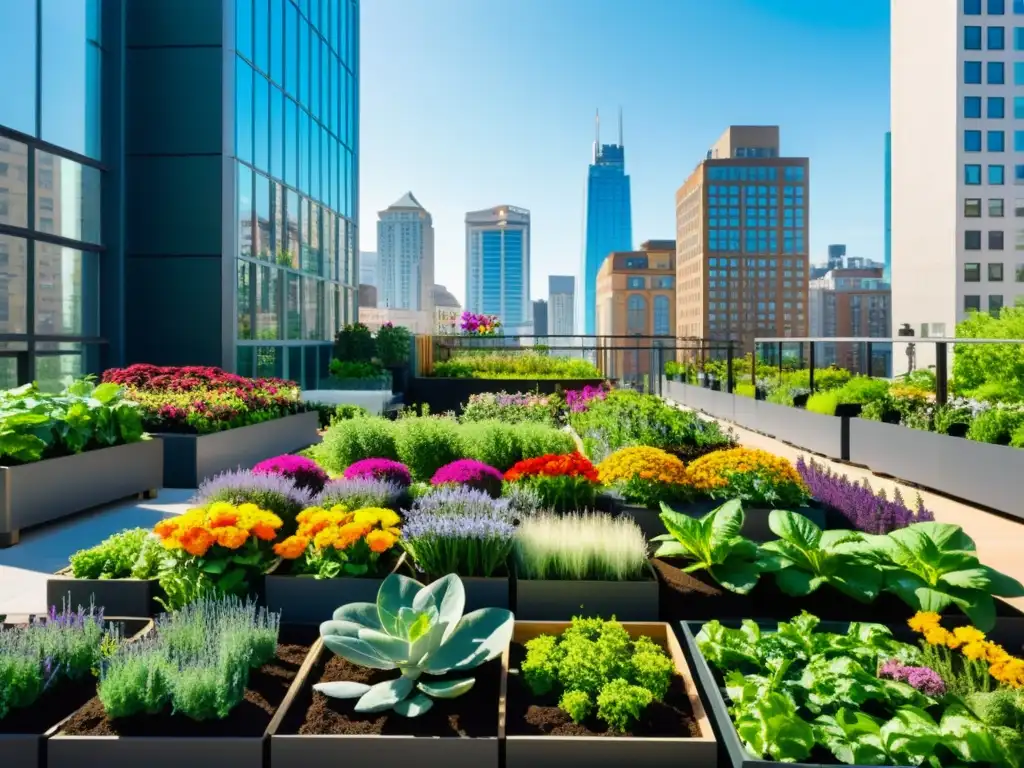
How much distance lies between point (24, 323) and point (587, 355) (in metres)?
12.3

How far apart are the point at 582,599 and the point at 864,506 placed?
2184 mm

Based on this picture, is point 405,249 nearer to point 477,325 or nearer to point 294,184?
point 477,325

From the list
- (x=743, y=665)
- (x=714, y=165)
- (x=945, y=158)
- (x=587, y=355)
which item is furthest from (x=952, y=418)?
(x=714, y=165)

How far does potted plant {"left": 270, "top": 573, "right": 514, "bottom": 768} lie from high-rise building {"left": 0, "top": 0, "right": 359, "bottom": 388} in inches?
369

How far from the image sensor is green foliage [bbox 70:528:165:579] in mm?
4078

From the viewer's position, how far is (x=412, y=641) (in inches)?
113

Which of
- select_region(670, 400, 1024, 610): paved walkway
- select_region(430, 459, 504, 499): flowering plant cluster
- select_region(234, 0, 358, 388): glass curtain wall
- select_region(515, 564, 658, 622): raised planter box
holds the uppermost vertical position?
select_region(234, 0, 358, 388): glass curtain wall

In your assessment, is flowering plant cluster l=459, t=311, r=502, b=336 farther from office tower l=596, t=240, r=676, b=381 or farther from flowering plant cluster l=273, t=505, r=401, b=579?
office tower l=596, t=240, r=676, b=381

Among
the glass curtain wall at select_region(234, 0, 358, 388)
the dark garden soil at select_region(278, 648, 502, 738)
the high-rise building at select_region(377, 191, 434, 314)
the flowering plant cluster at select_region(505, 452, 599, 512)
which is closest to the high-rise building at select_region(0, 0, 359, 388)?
the glass curtain wall at select_region(234, 0, 358, 388)

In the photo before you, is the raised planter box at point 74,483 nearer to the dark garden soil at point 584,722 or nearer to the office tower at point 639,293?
the dark garden soil at point 584,722

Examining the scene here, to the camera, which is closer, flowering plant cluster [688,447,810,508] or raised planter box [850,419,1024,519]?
flowering plant cluster [688,447,810,508]

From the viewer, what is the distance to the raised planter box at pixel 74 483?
5992 mm

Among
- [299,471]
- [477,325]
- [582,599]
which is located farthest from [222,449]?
[477,325]

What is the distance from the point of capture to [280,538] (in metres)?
4.77
